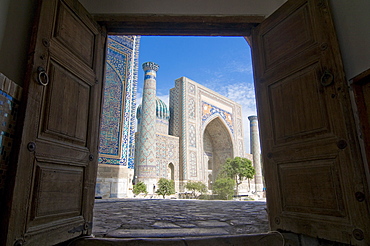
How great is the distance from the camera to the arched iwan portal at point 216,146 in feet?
55.0

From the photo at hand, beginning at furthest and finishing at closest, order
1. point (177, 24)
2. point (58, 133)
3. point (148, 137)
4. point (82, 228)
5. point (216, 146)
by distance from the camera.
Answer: point (216, 146), point (148, 137), point (177, 24), point (82, 228), point (58, 133)

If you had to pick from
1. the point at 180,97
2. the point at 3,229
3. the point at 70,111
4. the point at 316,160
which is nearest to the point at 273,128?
the point at 316,160

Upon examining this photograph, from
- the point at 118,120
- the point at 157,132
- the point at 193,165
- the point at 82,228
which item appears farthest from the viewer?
the point at 193,165

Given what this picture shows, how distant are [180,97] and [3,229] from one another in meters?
13.6

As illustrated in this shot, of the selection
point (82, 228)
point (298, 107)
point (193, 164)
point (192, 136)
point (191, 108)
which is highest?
point (191, 108)

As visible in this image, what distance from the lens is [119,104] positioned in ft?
21.9

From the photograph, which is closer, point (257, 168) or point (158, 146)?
point (158, 146)

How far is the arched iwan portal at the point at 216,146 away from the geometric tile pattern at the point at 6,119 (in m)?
15.7

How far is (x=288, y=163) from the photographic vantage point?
1.45 meters

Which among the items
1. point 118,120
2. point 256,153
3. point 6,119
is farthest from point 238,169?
point 6,119

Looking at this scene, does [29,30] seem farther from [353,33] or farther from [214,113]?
[214,113]

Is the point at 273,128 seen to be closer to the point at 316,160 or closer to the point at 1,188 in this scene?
the point at 316,160

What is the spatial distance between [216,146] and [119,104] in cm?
1177

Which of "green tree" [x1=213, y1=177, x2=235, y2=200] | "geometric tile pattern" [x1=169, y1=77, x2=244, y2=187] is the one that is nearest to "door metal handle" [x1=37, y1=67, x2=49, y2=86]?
"green tree" [x1=213, y1=177, x2=235, y2=200]
